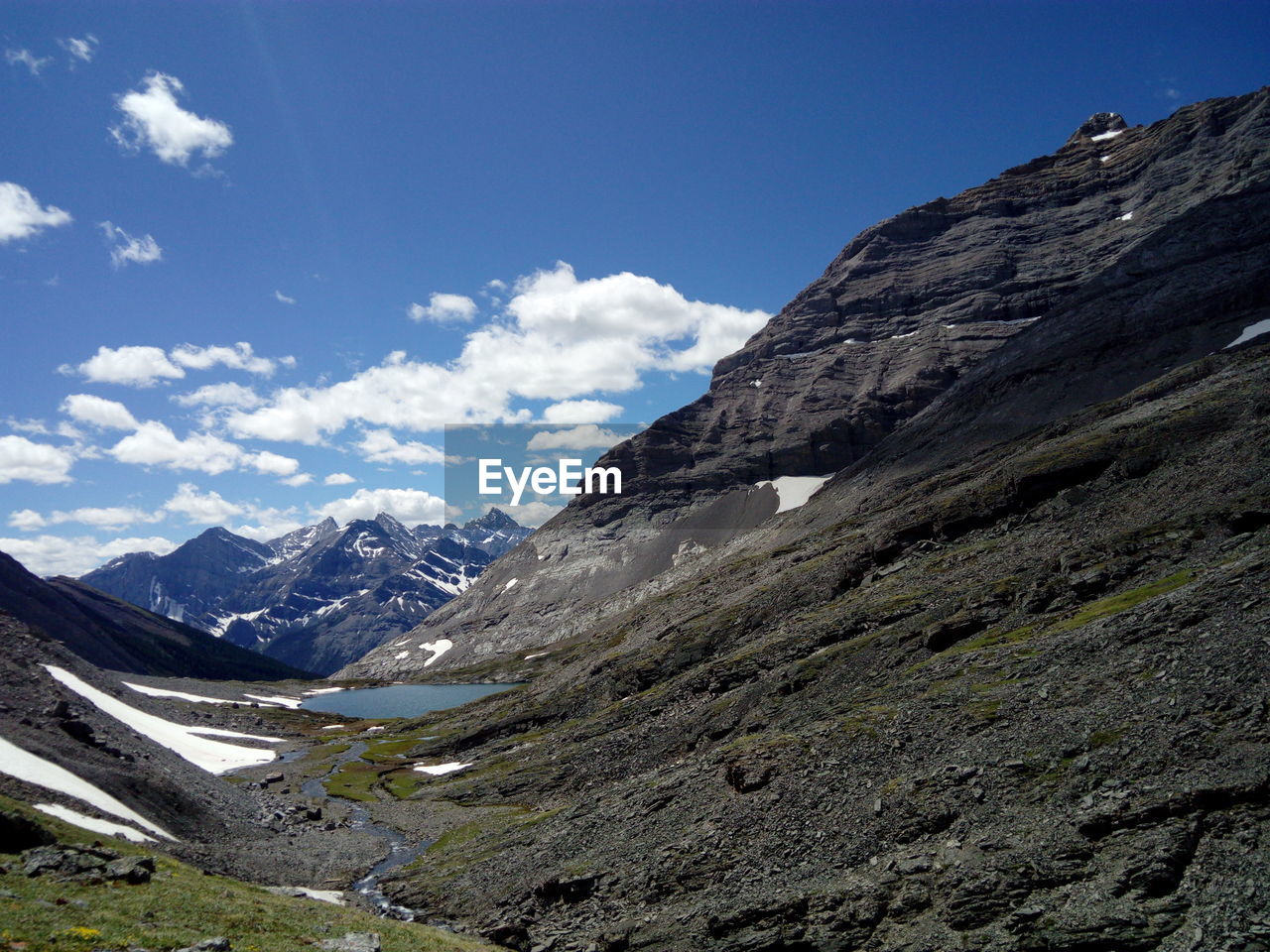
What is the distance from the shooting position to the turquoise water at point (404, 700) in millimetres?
156625

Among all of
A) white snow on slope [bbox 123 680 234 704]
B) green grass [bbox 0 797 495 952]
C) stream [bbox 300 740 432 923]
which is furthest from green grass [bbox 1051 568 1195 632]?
white snow on slope [bbox 123 680 234 704]

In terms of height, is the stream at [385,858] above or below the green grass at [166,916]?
below

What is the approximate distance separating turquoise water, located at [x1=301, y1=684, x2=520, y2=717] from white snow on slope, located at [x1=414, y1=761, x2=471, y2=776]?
207 feet

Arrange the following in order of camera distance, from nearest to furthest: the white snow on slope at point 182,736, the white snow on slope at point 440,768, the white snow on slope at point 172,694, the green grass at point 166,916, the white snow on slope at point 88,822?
1. the green grass at point 166,916
2. the white snow on slope at point 88,822
3. the white snow on slope at point 182,736
4. the white snow on slope at point 440,768
5. the white snow on slope at point 172,694

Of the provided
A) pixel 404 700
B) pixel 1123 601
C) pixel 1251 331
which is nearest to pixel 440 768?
pixel 1123 601

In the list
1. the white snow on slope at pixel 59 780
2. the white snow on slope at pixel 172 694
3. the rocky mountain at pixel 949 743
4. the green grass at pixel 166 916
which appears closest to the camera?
the green grass at pixel 166 916

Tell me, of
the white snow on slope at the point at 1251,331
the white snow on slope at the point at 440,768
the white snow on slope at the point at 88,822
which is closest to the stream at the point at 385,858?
the white snow on slope at the point at 440,768

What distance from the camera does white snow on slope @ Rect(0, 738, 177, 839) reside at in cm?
3816

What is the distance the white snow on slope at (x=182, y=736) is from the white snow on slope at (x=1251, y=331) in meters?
152

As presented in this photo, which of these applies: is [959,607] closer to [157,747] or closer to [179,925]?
[179,925]

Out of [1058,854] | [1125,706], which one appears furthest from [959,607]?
[1058,854]

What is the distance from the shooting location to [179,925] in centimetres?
2147

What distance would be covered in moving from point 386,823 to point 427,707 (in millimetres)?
102014

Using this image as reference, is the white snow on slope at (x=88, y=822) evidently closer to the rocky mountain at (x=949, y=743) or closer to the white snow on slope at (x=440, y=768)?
the rocky mountain at (x=949, y=743)
